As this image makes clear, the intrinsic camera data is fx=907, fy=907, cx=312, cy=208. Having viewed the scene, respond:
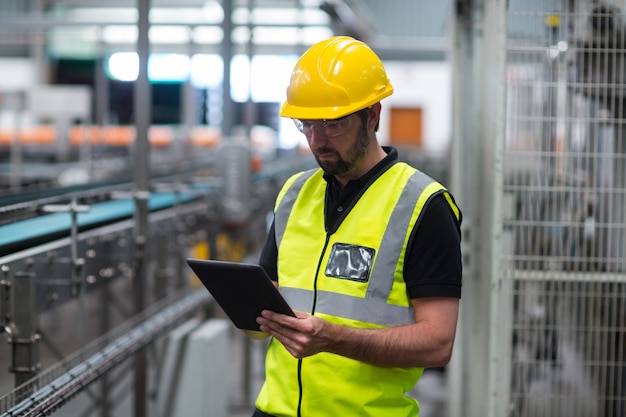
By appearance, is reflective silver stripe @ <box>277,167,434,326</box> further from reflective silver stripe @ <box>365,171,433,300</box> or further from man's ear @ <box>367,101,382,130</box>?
man's ear @ <box>367,101,382,130</box>

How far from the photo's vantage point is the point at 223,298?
204 centimetres

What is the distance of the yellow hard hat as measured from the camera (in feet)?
6.91

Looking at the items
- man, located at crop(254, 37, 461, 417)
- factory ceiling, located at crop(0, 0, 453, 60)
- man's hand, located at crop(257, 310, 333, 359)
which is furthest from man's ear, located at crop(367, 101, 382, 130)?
factory ceiling, located at crop(0, 0, 453, 60)

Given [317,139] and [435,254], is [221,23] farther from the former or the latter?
[435,254]

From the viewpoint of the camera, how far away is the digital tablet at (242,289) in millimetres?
1851

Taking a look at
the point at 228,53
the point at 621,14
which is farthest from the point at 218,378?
the point at 621,14

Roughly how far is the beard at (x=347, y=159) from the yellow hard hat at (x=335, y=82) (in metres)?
0.07

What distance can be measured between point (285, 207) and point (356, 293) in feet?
1.12

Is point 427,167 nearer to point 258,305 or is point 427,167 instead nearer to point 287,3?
point 287,3

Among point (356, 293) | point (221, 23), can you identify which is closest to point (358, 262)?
point (356, 293)

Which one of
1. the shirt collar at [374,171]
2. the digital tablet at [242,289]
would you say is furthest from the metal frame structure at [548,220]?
the digital tablet at [242,289]

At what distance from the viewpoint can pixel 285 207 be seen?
7.48 feet

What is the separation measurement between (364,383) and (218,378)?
124 inches

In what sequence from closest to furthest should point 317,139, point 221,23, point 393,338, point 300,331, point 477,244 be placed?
point 300,331, point 393,338, point 317,139, point 477,244, point 221,23
